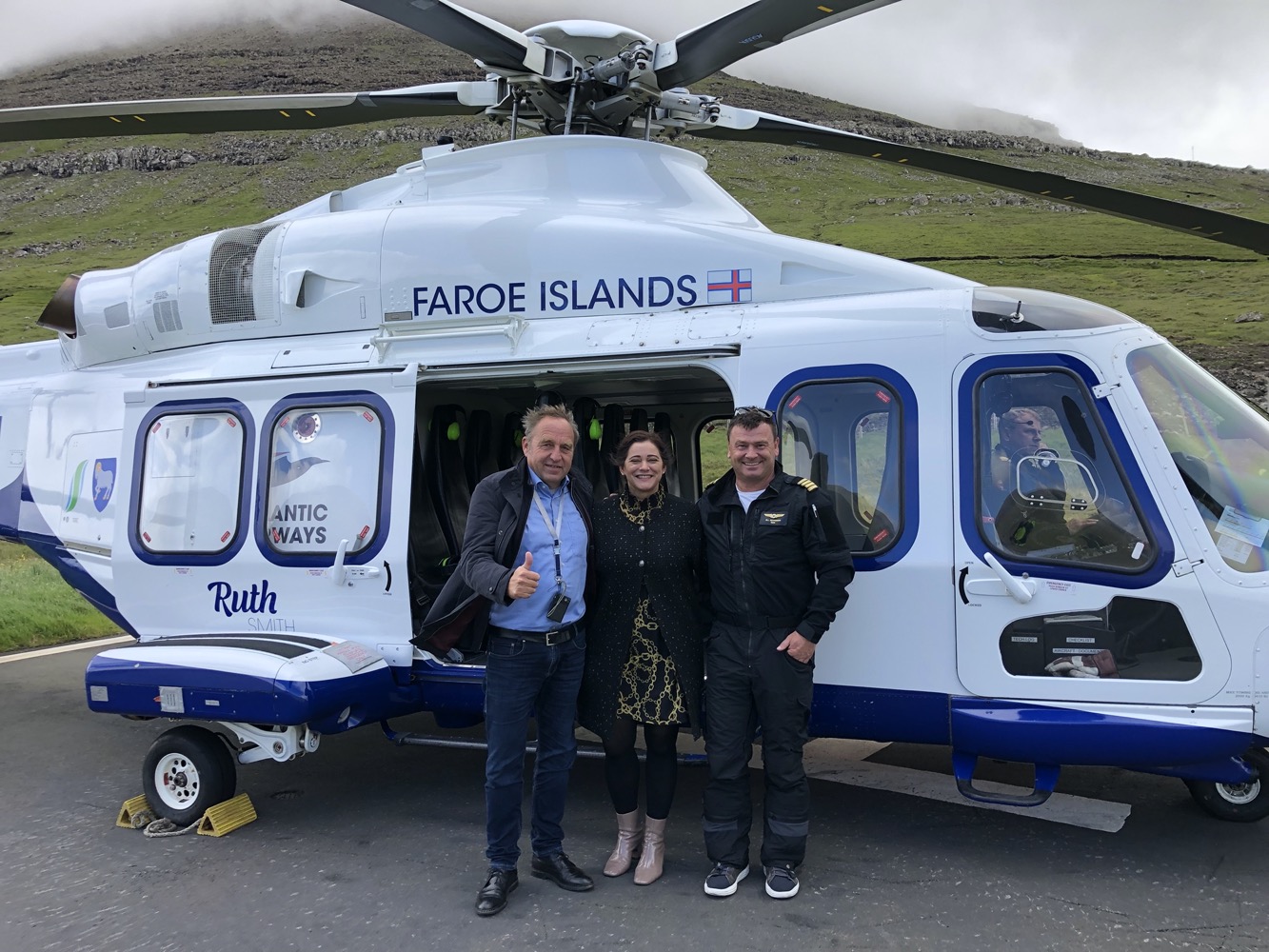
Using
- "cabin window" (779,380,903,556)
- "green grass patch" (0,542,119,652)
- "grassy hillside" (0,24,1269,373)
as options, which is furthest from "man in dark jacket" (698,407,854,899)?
"grassy hillside" (0,24,1269,373)

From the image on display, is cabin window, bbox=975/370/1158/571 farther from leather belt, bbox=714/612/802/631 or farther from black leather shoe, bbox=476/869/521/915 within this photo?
black leather shoe, bbox=476/869/521/915

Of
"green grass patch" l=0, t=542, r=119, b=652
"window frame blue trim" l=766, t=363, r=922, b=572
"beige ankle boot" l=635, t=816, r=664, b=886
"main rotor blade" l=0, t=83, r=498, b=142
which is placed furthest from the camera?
"green grass patch" l=0, t=542, r=119, b=652

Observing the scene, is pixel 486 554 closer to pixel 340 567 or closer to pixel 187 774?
pixel 340 567

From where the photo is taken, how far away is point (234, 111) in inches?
215

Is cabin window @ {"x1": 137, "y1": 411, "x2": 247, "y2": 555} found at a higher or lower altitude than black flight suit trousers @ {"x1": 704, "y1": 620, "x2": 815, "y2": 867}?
higher

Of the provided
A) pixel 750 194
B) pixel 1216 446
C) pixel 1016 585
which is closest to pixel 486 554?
pixel 1016 585

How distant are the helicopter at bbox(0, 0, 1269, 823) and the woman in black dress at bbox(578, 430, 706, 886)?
2.14 ft

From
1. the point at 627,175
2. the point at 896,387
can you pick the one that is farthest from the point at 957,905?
the point at 627,175

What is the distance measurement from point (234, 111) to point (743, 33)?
2.95m

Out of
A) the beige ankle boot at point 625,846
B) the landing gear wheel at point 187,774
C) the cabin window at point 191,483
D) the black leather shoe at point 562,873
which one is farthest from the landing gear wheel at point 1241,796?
the cabin window at point 191,483

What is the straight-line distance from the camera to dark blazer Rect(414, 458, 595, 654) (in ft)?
12.3

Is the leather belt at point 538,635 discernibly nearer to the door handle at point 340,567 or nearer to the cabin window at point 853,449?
the cabin window at point 853,449

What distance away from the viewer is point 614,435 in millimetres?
6176

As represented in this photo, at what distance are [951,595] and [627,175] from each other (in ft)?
9.35
